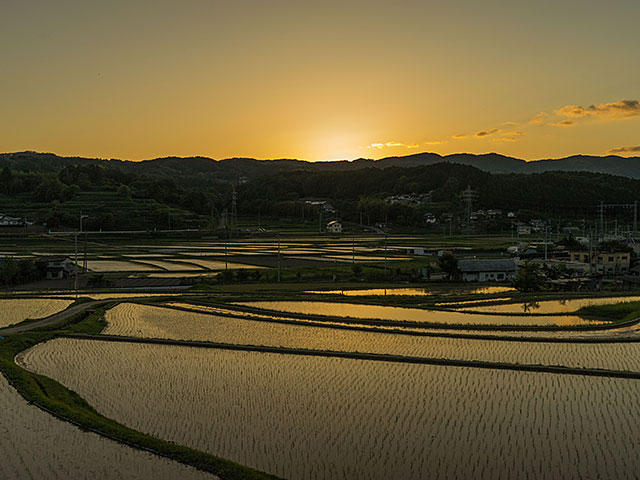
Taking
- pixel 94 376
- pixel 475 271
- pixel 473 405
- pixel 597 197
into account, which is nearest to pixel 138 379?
pixel 94 376

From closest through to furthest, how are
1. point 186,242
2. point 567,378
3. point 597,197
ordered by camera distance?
point 567,378, point 186,242, point 597,197

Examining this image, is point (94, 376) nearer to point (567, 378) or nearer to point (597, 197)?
point (567, 378)

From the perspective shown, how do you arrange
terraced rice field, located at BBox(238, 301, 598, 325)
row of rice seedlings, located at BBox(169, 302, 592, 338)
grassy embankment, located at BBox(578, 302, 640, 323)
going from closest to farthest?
row of rice seedlings, located at BBox(169, 302, 592, 338) → terraced rice field, located at BBox(238, 301, 598, 325) → grassy embankment, located at BBox(578, 302, 640, 323)

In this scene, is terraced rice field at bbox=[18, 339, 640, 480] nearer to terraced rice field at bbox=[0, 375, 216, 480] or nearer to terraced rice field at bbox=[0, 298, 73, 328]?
terraced rice field at bbox=[0, 375, 216, 480]

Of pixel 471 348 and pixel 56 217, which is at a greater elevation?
pixel 56 217

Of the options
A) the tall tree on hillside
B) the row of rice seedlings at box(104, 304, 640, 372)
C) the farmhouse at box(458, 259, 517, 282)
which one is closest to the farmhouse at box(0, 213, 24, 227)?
the row of rice seedlings at box(104, 304, 640, 372)

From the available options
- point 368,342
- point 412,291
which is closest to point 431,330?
point 368,342

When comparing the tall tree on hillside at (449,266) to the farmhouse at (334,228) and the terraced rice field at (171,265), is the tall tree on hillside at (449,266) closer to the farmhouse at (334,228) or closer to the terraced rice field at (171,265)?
the terraced rice field at (171,265)
